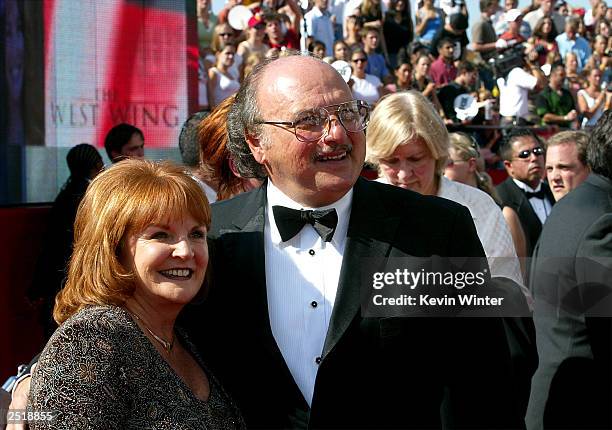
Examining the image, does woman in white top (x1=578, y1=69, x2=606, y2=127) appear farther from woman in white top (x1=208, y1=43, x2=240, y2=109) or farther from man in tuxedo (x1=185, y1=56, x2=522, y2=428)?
man in tuxedo (x1=185, y1=56, x2=522, y2=428)

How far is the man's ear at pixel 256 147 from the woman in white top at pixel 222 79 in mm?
7634

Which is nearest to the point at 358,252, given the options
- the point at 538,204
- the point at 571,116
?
the point at 538,204

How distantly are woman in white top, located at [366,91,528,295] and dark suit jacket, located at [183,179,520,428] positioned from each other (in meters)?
1.39

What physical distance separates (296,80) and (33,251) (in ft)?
13.7

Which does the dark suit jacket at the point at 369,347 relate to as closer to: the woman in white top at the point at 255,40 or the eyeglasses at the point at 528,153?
the eyeglasses at the point at 528,153

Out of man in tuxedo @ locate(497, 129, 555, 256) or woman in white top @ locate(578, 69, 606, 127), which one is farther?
woman in white top @ locate(578, 69, 606, 127)

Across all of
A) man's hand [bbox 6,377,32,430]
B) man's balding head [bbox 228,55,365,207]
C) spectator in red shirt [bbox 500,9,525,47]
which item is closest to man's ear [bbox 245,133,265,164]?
man's balding head [bbox 228,55,365,207]

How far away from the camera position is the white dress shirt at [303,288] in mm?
2906

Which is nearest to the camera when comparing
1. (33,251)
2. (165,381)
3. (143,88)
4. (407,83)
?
(165,381)

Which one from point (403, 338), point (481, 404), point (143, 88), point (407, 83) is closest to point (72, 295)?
point (403, 338)

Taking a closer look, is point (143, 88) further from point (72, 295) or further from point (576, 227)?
point (72, 295)

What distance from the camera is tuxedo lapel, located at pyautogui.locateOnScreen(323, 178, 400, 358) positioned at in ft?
9.37

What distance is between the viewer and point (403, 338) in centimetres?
287

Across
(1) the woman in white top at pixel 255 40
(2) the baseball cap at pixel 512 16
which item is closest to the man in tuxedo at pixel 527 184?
(1) the woman in white top at pixel 255 40
